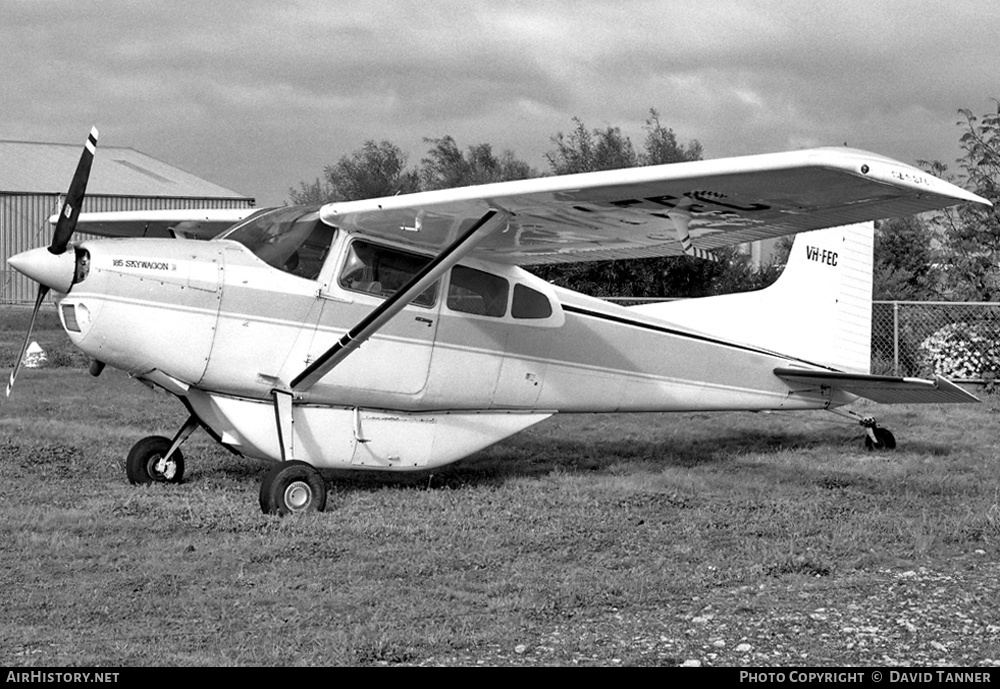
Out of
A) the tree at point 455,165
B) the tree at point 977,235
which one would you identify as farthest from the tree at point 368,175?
the tree at point 977,235

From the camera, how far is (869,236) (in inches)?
494

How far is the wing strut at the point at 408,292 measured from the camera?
860 centimetres

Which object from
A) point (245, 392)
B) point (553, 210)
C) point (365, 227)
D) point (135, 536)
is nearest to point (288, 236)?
point (365, 227)

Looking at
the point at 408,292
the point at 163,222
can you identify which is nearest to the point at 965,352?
the point at 408,292

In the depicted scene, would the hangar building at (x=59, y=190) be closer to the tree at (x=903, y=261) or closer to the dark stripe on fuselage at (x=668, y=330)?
the tree at (x=903, y=261)

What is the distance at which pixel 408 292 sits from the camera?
8.65 meters

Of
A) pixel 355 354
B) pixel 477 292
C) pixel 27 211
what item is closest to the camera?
pixel 355 354

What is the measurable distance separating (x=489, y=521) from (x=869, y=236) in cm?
634

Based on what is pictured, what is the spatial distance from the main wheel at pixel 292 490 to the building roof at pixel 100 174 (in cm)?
4061

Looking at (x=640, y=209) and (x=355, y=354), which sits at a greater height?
(x=640, y=209)

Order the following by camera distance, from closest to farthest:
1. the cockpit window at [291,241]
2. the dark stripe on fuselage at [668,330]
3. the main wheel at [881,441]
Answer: the cockpit window at [291,241] → the dark stripe on fuselage at [668,330] → the main wheel at [881,441]

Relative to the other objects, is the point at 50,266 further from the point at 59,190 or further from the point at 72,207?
the point at 59,190

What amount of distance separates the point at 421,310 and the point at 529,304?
1115 millimetres

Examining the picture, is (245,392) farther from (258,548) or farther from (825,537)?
(825,537)
